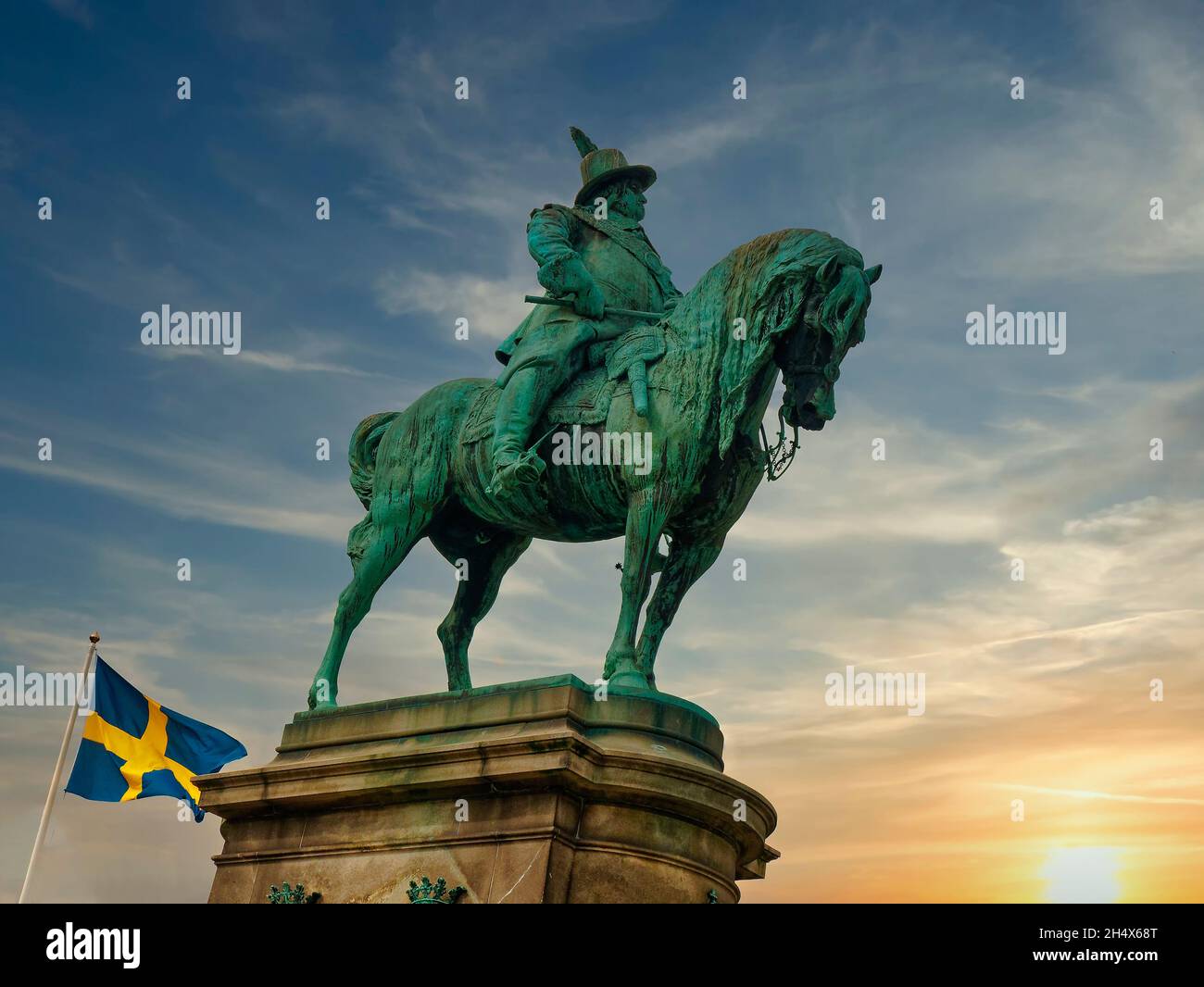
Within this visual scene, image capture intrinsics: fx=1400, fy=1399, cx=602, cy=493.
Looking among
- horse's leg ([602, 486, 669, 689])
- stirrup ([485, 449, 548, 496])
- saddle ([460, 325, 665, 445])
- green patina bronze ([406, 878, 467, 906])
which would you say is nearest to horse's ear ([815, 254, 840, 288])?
saddle ([460, 325, 665, 445])

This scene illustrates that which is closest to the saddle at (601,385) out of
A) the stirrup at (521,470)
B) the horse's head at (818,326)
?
the stirrup at (521,470)

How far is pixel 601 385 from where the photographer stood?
13.1 meters

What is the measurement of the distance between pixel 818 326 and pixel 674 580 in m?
2.77

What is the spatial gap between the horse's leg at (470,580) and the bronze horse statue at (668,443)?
39 cm

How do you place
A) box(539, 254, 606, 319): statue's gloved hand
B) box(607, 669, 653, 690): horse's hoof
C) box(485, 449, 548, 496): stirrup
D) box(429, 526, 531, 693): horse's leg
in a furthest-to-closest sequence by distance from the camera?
1. box(429, 526, 531, 693): horse's leg
2. box(539, 254, 606, 319): statue's gloved hand
3. box(485, 449, 548, 496): stirrup
4. box(607, 669, 653, 690): horse's hoof

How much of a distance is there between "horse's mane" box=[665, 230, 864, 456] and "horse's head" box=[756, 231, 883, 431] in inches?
0.6

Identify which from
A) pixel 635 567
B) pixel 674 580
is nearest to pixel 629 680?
pixel 635 567

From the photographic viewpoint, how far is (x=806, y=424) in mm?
12562

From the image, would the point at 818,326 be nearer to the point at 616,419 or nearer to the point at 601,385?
the point at 616,419

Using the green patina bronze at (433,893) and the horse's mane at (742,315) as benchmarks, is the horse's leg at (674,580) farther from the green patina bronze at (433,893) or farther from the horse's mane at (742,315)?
the green patina bronze at (433,893)

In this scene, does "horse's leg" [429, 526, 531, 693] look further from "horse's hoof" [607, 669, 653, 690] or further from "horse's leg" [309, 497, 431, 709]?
"horse's hoof" [607, 669, 653, 690]

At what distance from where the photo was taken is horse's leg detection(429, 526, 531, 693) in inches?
563
